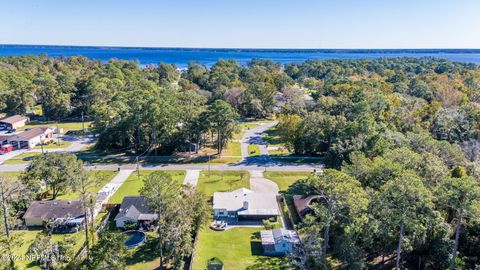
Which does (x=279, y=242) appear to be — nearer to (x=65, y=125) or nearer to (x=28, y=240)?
(x=28, y=240)

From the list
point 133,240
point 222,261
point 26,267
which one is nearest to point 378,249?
point 222,261

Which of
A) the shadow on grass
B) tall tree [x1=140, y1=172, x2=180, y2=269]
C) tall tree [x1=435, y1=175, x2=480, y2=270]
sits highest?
tall tree [x1=435, y1=175, x2=480, y2=270]

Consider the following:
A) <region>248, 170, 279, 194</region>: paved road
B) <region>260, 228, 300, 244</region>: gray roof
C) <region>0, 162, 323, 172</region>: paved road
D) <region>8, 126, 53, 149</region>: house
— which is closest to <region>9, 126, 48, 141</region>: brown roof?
<region>8, 126, 53, 149</region>: house

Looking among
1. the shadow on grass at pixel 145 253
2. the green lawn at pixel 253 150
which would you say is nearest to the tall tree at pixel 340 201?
the shadow on grass at pixel 145 253

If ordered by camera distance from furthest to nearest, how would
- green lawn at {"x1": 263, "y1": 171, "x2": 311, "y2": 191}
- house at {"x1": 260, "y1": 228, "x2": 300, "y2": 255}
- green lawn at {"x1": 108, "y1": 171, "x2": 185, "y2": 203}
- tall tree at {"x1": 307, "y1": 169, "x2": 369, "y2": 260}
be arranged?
green lawn at {"x1": 263, "y1": 171, "x2": 311, "y2": 191}, green lawn at {"x1": 108, "y1": 171, "x2": 185, "y2": 203}, house at {"x1": 260, "y1": 228, "x2": 300, "y2": 255}, tall tree at {"x1": 307, "y1": 169, "x2": 369, "y2": 260}

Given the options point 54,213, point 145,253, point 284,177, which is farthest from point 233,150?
point 145,253

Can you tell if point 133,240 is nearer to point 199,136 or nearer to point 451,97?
point 199,136

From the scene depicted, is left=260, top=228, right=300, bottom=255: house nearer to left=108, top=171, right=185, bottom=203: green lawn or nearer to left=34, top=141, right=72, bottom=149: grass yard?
left=108, top=171, right=185, bottom=203: green lawn
